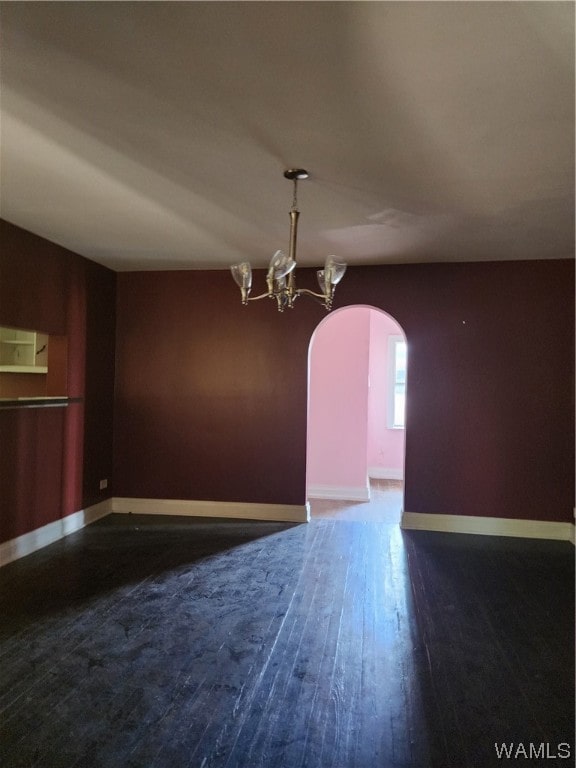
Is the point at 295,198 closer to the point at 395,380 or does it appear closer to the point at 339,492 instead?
the point at 339,492

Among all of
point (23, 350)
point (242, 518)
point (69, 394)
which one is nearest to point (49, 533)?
point (69, 394)

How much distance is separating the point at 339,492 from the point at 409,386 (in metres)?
2.02

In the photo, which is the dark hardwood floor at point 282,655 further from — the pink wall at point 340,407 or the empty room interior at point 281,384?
the pink wall at point 340,407

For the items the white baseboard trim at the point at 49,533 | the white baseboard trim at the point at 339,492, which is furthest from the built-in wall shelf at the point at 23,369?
the white baseboard trim at the point at 339,492

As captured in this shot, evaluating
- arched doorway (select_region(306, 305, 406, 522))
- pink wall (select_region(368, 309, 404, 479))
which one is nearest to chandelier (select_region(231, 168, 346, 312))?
arched doorway (select_region(306, 305, 406, 522))

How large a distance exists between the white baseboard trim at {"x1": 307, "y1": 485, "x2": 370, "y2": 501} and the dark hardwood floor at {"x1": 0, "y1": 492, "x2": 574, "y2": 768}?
197 cm

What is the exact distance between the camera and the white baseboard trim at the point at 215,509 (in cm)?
483

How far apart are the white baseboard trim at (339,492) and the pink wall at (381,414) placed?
154cm

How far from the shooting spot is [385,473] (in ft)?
→ 24.8

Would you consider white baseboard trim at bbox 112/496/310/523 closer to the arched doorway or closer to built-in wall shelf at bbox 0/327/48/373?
the arched doorway

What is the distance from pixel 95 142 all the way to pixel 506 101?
1818 millimetres

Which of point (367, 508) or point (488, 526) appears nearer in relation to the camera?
point (488, 526)

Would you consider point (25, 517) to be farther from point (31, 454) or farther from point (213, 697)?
point (213, 697)

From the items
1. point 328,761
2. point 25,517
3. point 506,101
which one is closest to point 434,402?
point 506,101
